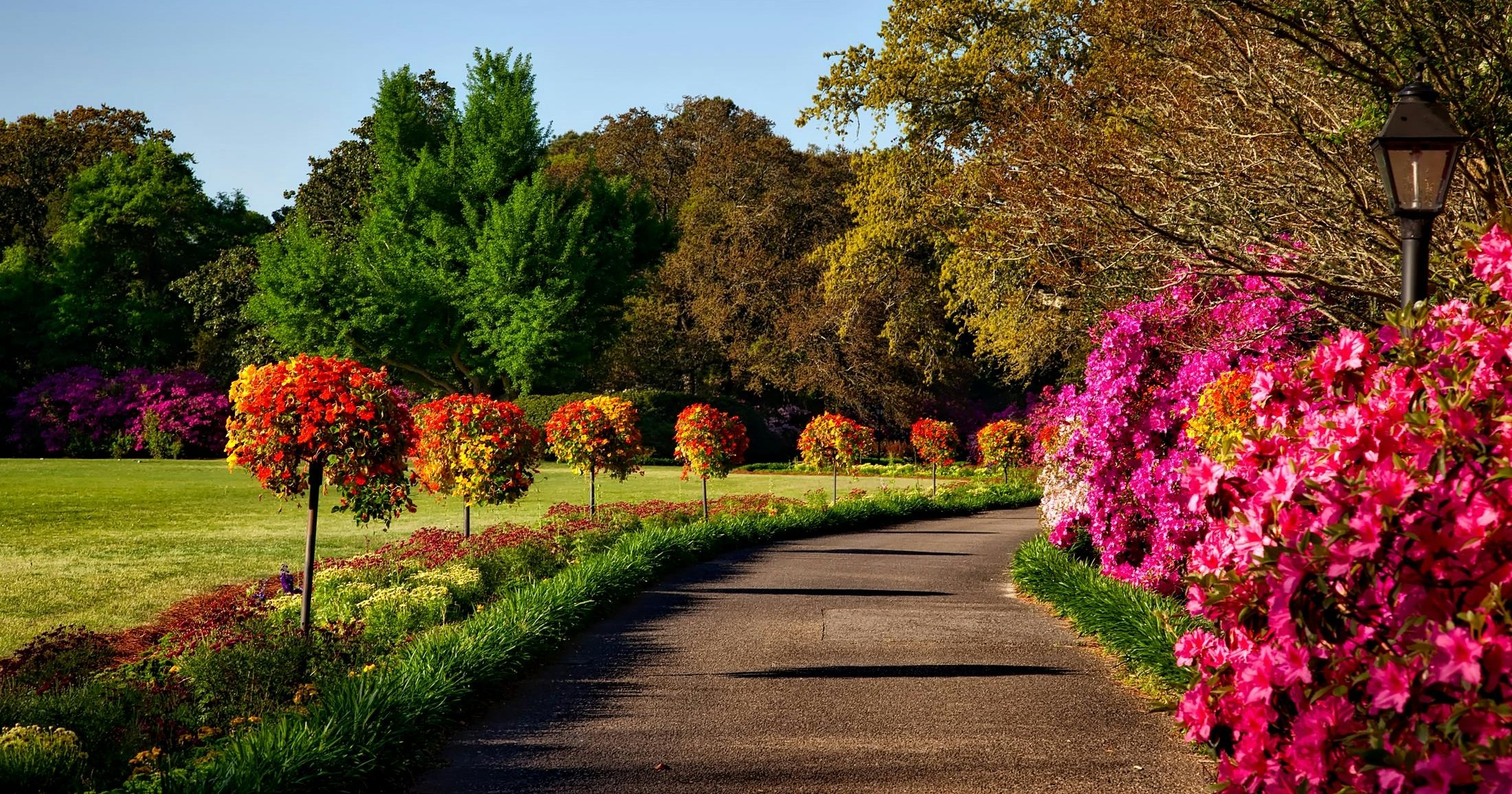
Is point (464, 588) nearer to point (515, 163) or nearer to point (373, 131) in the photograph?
point (515, 163)

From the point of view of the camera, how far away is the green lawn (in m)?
11.9

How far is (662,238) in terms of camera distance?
39.4m

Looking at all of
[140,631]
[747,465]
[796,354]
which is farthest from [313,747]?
[796,354]

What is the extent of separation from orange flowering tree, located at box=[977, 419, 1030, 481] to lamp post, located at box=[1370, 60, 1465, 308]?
20898mm

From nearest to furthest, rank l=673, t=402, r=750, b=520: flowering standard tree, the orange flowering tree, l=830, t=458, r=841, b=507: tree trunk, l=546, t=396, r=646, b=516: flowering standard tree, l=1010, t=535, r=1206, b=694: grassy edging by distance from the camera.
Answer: l=1010, t=535, r=1206, b=694: grassy edging, l=546, t=396, r=646, b=516: flowering standard tree, l=673, t=402, r=750, b=520: flowering standard tree, l=830, t=458, r=841, b=507: tree trunk, the orange flowering tree

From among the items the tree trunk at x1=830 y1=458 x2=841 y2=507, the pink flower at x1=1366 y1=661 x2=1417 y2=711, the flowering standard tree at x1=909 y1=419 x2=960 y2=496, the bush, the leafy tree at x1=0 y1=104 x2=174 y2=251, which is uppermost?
the leafy tree at x1=0 y1=104 x2=174 y2=251

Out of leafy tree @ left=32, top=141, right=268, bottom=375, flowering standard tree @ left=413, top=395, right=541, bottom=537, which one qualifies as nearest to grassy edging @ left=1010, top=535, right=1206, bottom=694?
flowering standard tree @ left=413, top=395, right=541, bottom=537

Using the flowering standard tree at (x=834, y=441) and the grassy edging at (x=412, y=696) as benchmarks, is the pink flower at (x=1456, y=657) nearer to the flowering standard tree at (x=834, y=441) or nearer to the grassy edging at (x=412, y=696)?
the grassy edging at (x=412, y=696)

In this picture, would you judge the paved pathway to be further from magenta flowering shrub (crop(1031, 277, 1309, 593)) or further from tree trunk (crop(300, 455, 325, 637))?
tree trunk (crop(300, 455, 325, 637))

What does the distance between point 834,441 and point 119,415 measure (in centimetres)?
2563

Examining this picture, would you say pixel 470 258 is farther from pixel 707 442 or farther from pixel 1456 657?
pixel 1456 657

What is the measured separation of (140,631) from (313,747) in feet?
19.0

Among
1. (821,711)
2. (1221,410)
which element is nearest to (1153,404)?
(1221,410)

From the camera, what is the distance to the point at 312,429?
851 cm
